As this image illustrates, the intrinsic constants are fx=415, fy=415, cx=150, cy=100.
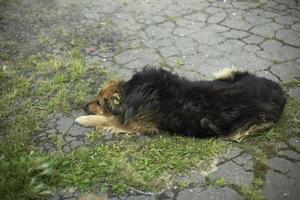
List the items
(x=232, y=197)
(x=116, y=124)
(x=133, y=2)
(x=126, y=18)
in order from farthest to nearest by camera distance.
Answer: (x=133, y=2) < (x=126, y=18) < (x=116, y=124) < (x=232, y=197)

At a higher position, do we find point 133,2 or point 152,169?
point 133,2

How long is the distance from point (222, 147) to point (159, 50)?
7.79 feet

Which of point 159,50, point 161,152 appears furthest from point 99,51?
point 161,152

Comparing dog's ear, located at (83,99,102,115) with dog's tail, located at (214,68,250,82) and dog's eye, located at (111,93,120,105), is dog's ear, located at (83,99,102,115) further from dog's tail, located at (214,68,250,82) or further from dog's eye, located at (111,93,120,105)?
dog's tail, located at (214,68,250,82)

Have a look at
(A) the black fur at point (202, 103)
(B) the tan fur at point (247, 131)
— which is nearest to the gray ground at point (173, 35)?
(B) the tan fur at point (247, 131)

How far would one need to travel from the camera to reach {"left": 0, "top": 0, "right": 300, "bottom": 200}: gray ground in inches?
229

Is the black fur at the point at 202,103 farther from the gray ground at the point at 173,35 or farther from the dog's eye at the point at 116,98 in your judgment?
the gray ground at the point at 173,35

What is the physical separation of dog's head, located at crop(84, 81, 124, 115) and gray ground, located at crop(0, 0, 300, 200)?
23cm

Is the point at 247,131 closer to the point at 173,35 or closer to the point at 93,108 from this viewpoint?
the point at 93,108

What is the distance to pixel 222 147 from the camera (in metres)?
4.52

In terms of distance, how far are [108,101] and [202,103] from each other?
3.91ft

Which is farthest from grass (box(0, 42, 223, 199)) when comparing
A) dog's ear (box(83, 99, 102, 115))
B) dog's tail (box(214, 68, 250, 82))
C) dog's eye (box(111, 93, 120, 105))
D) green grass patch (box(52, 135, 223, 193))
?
dog's tail (box(214, 68, 250, 82))

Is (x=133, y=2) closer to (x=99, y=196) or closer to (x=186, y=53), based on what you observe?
(x=186, y=53)

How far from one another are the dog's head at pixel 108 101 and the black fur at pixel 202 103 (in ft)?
0.37
